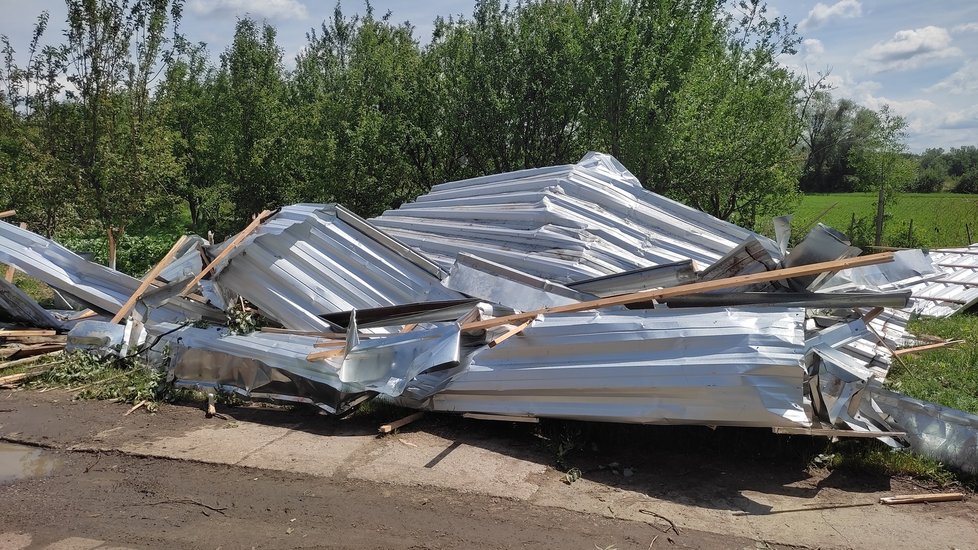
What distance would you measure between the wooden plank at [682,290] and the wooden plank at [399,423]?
2.86ft

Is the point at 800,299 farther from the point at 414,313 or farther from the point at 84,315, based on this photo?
the point at 84,315

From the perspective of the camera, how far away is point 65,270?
8.50 metres

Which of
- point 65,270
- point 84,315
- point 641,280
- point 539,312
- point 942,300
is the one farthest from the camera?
point 942,300

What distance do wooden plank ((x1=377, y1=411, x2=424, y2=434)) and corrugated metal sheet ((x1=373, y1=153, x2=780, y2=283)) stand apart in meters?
2.19

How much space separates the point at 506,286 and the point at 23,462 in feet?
14.0

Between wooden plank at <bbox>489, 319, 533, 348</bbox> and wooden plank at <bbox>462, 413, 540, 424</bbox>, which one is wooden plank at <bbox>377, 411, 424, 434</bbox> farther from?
wooden plank at <bbox>489, 319, 533, 348</bbox>

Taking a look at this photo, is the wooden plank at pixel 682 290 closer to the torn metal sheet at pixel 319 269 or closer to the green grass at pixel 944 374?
the torn metal sheet at pixel 319 269

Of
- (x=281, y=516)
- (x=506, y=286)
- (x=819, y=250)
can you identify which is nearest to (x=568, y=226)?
(x=506, y=286)

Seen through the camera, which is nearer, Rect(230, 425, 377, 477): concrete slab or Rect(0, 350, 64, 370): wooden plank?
Rect(230, 425, 377, 477): concrete slab

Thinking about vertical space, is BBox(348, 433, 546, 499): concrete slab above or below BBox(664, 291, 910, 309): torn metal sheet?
below

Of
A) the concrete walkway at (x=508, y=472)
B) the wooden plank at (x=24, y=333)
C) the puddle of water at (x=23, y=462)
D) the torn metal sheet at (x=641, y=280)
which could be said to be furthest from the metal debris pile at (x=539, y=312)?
the puddle of water at (x=23, y=462)

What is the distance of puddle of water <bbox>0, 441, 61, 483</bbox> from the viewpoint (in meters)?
5.25

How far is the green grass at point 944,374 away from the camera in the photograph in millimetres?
6070

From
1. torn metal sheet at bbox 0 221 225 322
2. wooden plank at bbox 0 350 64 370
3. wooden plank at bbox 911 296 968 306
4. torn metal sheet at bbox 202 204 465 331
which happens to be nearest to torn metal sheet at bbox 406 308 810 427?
torn metal sheet at bbox 202 204 465 331
